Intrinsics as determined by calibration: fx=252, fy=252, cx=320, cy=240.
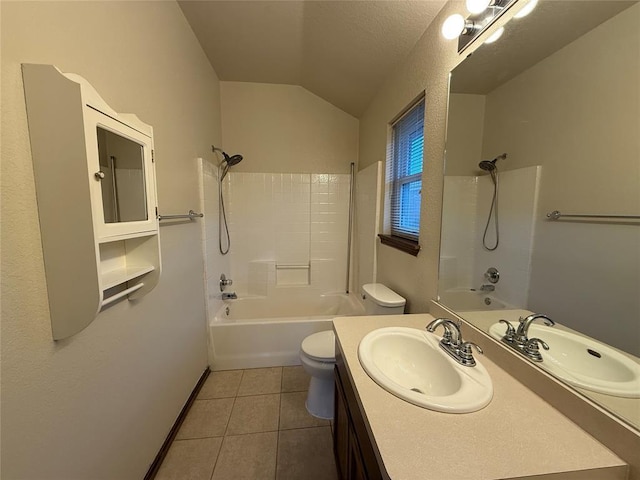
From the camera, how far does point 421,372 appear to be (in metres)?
1.03

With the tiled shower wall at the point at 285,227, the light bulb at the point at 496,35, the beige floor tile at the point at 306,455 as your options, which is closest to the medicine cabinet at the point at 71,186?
the beige floor tile at the point at 306,455

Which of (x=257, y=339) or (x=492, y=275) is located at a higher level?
(x=492, y=275)

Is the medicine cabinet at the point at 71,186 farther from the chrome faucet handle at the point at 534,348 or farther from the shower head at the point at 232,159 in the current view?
the shower head at the point at 232,159

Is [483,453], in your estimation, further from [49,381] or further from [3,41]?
[3,41]

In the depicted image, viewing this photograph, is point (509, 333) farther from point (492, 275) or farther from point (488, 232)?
point (488, 232)

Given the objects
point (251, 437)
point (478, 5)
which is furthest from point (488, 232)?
point (251, 437)

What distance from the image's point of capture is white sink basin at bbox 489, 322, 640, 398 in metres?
0.61

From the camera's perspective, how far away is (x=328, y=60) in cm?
207

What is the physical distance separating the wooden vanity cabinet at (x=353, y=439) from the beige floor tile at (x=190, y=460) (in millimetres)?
763

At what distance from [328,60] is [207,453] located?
287cm

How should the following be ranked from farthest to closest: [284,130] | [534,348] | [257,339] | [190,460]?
1. [284,130]
2. [257,339]
3. [190,460]
4. [534,348]

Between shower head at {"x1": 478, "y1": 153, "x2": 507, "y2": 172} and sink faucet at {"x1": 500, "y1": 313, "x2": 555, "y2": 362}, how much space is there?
1.88 ft

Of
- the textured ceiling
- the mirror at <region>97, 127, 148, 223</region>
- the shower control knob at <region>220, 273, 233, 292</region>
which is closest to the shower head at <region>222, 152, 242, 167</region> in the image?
the textured ceiling

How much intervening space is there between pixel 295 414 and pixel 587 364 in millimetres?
1637
